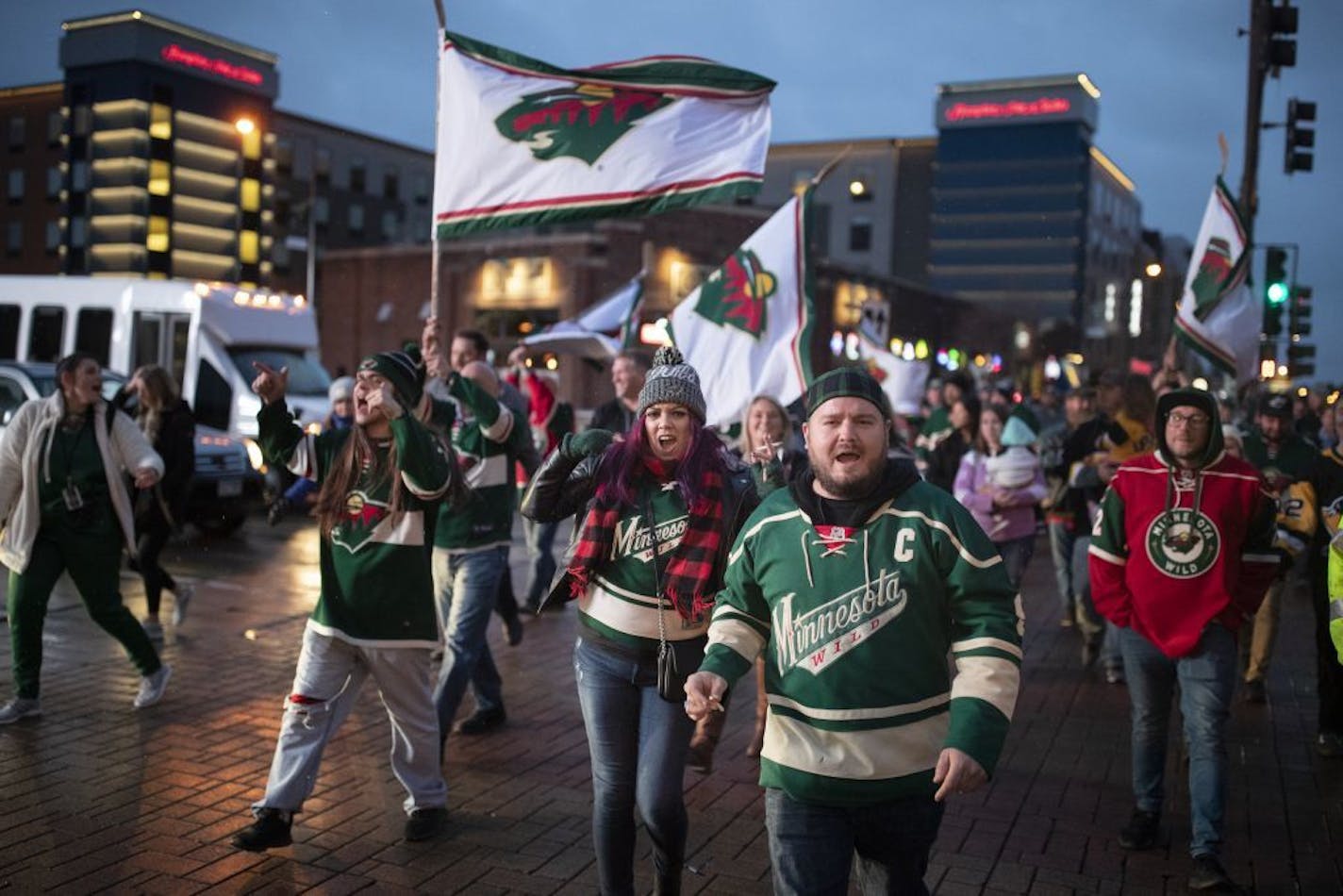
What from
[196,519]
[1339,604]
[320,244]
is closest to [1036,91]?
[320,244]

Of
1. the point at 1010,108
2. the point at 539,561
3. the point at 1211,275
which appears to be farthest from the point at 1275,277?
the point at 1010,108

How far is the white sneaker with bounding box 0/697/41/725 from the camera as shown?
6387 mm

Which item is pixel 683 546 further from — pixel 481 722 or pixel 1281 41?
pixel 1281 41

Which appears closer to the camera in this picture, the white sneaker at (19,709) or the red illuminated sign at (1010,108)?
the white sneaker at (19,709)

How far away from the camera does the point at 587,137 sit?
6582 millimetres

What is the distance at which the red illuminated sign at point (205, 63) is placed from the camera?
76250mm

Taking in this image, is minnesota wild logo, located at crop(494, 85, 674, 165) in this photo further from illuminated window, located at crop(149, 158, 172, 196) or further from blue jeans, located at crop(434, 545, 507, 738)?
illuminated window, located at crop(149, 158, 172, 196)

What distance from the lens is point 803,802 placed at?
122 inches

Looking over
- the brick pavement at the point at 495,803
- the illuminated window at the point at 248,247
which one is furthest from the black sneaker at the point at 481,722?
the illuminated window at the point at 248,247

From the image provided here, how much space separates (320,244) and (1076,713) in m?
73.3

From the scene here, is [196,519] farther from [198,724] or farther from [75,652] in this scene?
[198,724]

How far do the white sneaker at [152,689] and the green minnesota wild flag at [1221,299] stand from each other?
8.00 meters

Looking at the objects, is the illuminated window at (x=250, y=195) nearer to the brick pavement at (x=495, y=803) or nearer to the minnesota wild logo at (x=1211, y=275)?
the minnesota wild logo at (x=1211, y=275)

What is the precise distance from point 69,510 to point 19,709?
106 cm
